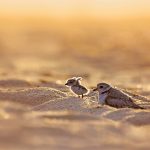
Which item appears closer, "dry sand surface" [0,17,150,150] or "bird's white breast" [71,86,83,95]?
"dry sand surface" [0,17,150,150]

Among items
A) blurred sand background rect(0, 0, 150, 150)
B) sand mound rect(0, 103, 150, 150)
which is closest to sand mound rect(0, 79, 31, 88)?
blurred sand background rect(0, 0, 150, 150)

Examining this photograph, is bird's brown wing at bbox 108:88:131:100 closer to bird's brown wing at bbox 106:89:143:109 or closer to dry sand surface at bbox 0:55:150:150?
bird's brown wing at bbox 106:89:143:109

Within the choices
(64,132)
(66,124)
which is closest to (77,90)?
(66,124)

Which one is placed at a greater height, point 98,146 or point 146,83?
point 146,83

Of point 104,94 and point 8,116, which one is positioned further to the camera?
point 104,94

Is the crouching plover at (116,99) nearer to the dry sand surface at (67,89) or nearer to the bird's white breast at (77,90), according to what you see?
the dry sand surface at (67,89)

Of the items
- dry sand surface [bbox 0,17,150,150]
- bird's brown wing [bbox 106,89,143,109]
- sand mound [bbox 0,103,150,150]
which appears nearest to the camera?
sand mound [bbox 0,103,150,150]

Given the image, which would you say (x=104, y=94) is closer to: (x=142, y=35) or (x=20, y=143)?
(x=20, y=143)

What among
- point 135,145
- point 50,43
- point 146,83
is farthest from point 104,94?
point 50,43

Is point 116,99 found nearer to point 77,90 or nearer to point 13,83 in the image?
point 77,90

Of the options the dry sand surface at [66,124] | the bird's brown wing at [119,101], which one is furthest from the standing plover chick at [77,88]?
the bird's brown wing at [119,101]
